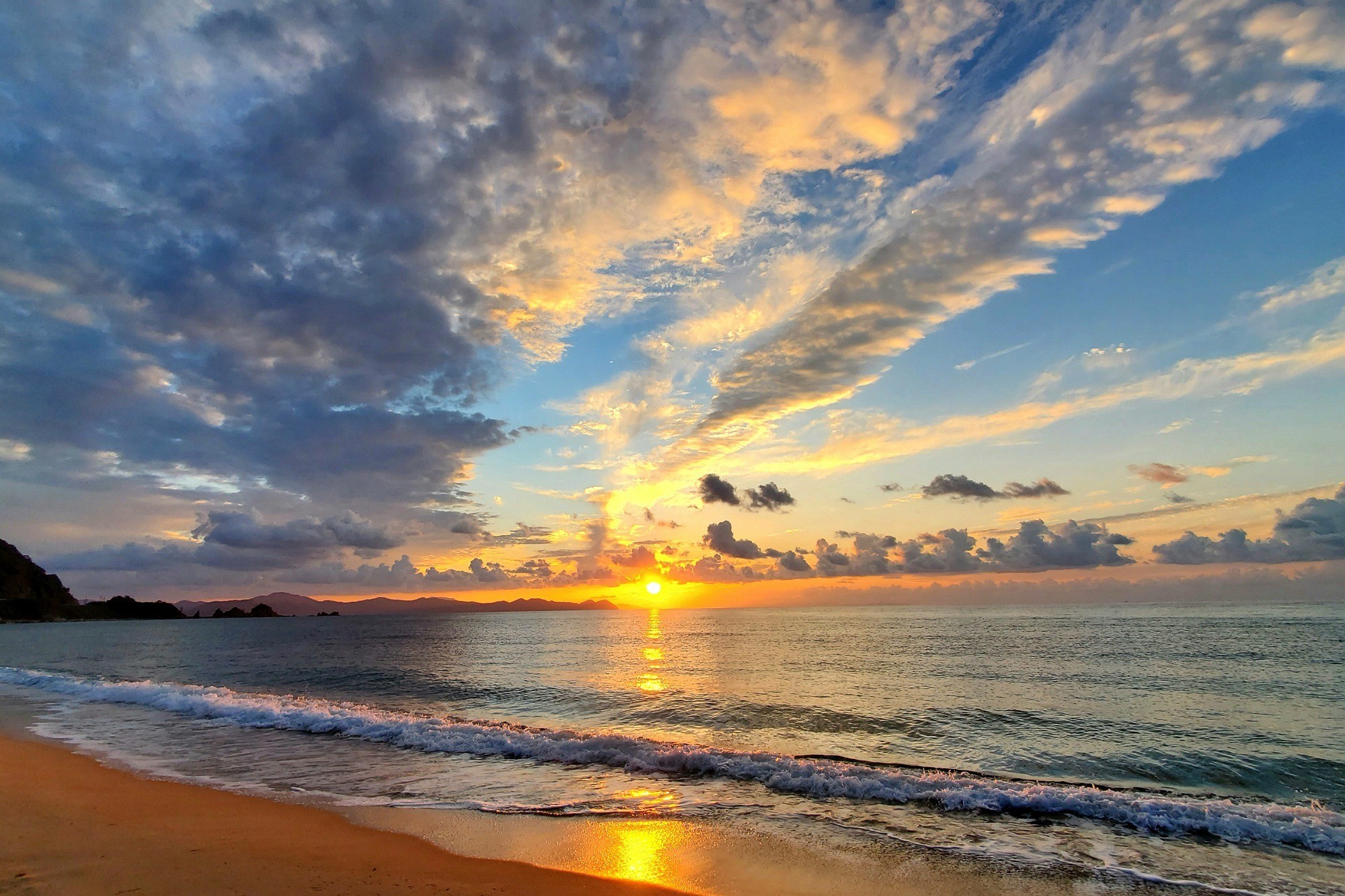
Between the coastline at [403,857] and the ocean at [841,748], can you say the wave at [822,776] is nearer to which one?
the ocean at [841,748]

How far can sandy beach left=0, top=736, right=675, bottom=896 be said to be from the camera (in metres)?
9.20

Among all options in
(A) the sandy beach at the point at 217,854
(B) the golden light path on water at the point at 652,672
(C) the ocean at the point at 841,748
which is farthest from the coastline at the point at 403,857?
(B) the golden light path on water at the point at 652,672

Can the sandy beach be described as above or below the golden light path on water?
above

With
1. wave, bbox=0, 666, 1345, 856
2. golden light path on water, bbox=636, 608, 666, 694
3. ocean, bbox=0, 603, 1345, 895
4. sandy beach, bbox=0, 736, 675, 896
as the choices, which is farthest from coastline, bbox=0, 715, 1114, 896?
golden light path on water, bbox=636, 608, 666, 694

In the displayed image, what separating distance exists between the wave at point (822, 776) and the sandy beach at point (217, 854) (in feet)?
26.0

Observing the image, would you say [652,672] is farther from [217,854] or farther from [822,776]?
[217,854]

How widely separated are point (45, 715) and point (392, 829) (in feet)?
88.8

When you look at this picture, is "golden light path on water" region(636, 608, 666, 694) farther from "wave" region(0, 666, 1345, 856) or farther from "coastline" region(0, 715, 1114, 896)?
"coastline" region(0, 715, 1114, 896)

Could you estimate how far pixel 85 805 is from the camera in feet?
43.5

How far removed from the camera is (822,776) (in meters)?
16.5

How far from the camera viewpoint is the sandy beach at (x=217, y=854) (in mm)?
9203

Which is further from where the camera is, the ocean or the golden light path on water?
the golden light path on water

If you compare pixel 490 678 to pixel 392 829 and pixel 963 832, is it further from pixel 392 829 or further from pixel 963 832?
pixel 963 832

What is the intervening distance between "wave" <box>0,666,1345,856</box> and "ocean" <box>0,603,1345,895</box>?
7 cm
